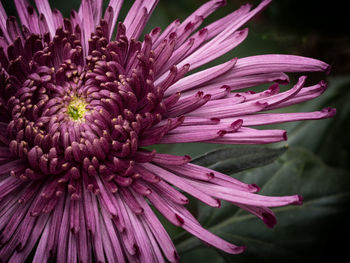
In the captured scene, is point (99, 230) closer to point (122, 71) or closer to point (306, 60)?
point (122, 71)

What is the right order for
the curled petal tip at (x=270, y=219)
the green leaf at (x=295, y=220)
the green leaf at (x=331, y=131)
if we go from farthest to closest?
the green leaf at (x=331, y=131), the green leaf at (x=295, y=220), the curled petal tip at (x=270, y=219)

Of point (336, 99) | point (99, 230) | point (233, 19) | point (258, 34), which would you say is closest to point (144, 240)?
point (99, 230)

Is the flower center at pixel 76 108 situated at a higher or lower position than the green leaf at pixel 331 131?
higher

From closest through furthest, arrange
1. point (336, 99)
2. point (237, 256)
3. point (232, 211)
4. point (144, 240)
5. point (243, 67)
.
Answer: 1. point (144, 240)
2. point (243, 67)
3. point (237, 256)
4. point (232, 211)
5. point (336, 99)

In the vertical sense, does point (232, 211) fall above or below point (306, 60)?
below

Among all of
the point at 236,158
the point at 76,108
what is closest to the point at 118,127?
the point at 76,108

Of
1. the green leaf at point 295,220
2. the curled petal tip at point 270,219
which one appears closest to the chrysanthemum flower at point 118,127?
the curled petal tip at point 270,219

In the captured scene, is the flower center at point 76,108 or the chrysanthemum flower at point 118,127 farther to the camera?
the flower center at point 76,108

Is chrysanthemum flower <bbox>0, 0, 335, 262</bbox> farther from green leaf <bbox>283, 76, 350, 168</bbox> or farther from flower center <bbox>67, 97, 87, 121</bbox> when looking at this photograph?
green leaf <bbox>283, 76, 350, 168</bbox>

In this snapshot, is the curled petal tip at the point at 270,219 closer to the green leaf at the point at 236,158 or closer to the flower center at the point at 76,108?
the green leaf at the point at 236,158
